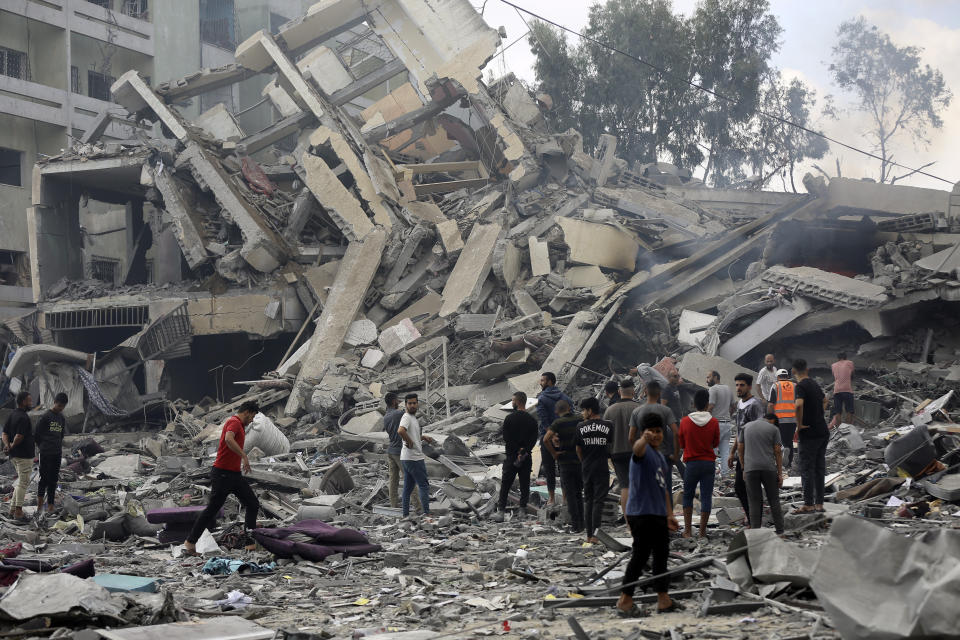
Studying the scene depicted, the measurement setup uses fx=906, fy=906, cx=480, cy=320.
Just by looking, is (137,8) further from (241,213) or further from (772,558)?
(772,558)

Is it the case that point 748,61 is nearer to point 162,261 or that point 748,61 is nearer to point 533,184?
point 533,184

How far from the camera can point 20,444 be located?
→ 10039 mm

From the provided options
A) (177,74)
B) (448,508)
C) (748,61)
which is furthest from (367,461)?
(748,61)

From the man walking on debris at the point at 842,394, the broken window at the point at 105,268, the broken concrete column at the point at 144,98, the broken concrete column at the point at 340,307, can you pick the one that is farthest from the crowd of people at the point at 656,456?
the broken window at the point at 105,268

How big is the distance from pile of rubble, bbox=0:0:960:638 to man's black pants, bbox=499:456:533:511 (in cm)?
35

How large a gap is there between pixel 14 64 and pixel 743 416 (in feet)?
92.8

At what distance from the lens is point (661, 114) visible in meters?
34.6

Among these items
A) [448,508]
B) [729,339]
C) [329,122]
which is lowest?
[448,508]

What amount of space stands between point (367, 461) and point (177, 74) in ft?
74.9

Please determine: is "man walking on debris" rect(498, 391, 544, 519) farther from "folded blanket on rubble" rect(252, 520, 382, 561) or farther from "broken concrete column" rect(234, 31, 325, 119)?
→ "broken concrete column" rect(234, 31, 325, 119)

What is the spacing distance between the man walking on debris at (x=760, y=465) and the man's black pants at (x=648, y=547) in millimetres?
2020

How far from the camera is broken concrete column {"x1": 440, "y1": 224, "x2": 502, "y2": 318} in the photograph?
57.6 ft

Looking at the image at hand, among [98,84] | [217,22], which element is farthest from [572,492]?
[217,22]

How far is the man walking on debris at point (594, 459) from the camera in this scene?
791 cm
